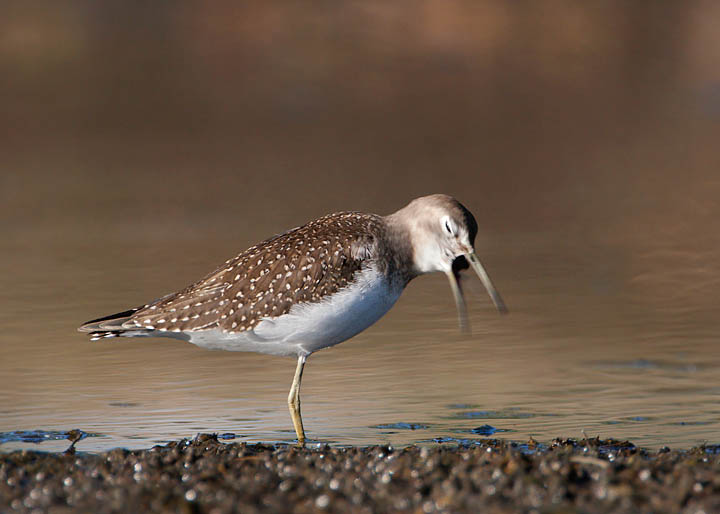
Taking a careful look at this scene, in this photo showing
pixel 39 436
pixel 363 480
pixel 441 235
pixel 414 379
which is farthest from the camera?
pixel 414 379

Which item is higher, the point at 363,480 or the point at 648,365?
the point at 648,365

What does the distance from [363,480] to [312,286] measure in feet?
9.78

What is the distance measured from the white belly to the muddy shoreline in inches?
59.7

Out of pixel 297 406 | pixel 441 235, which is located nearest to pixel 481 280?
pixel 441 235

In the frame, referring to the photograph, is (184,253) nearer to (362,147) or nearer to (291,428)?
(291,428)

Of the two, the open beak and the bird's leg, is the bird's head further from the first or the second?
the bird's leg

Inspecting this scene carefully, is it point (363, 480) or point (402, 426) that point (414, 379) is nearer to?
point (402, 426)

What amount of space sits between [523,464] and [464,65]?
32.0 metres

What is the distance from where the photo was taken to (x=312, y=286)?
9992mm

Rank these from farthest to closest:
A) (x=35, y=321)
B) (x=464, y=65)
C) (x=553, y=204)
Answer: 1. (x=464, y=65)
2. (x=553, y=204)
3. (x=35, y=321)

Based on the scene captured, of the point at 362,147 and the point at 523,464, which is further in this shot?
the point at 362,147

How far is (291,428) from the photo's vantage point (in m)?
10.2

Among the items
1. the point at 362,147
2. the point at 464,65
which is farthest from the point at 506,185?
the point at 464,65

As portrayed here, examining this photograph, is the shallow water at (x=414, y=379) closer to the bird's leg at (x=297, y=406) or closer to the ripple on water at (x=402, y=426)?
the ripple on water at (x=402, y=426)
